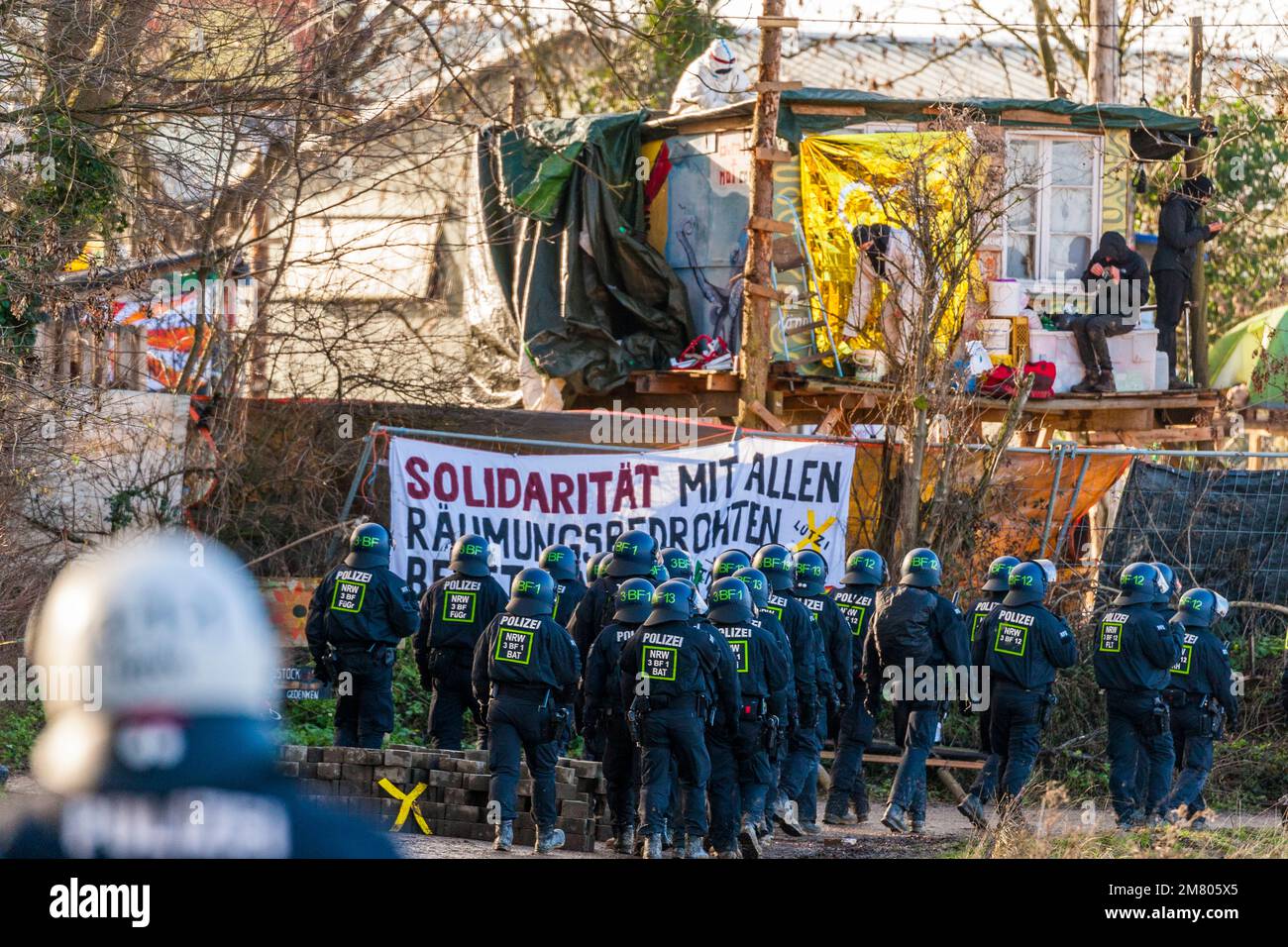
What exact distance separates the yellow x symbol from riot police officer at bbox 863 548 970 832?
358 centimetres

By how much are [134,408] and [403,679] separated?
3.90m

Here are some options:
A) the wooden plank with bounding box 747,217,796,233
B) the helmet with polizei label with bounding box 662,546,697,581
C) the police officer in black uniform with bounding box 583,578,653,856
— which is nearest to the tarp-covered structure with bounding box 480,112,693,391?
the wooden plank with bounding box 747,217,796,233

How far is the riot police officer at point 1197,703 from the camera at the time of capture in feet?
45.0

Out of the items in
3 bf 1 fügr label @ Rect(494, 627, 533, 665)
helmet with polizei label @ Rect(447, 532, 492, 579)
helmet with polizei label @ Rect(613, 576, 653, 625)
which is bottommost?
3 bf 1 fügr label @ Rect(494, 627, 533, 665)

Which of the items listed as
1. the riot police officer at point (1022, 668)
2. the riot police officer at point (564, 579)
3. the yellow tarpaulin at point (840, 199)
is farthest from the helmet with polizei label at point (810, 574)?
the yellow tarpaulin at point (840, 199)

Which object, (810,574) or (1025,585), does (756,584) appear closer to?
(810,574)

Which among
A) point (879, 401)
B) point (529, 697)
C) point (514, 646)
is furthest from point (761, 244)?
point (529, 697)

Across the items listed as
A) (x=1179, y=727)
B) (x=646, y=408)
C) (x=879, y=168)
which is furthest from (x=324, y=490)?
(x=1179, y=727)

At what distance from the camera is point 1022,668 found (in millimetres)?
12969

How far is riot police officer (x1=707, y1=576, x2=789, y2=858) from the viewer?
11.3m

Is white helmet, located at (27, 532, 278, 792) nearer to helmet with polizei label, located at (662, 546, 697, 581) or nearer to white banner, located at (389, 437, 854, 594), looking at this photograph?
helmet with polizei label, located at (662, 546, 697, 581)

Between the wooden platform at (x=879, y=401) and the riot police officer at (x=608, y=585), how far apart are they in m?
5.38

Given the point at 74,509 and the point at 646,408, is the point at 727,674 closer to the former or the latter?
the point at 74,509

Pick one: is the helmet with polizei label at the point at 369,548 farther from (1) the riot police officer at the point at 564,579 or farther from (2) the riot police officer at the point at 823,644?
(2) the riot police officer at the point at 823,644
